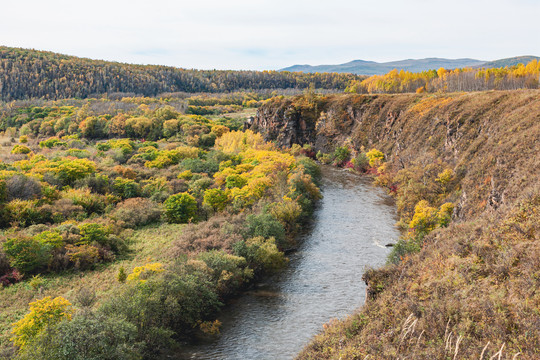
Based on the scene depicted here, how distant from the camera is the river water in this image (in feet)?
85.4

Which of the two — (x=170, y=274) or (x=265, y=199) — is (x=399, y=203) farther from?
(x=170, y=274)

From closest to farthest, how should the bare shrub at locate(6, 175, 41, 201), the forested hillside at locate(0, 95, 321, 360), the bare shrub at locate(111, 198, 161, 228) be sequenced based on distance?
the forested hillside at locate(0, 95, 321, 360)
the bare shrub at locate(6, 175, 41, 201)
the bare shrub at locate(111, 198, 161, 228)

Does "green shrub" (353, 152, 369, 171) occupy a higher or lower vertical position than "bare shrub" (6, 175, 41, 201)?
lower

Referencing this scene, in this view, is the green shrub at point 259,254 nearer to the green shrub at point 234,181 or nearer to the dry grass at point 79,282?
the dry grass at point 79,282

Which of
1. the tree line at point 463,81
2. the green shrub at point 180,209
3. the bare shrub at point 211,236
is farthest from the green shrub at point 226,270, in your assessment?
the tree line at point 463,81

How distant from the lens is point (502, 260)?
1947 cm

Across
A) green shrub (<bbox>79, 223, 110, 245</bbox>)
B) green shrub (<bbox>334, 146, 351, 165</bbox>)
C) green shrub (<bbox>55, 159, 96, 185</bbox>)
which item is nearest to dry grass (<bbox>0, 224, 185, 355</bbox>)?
green shrub (<bbox>79, 223, 110, 245</bbox>)

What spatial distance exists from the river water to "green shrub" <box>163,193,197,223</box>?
50.7ft

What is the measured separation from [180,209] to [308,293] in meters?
22.3

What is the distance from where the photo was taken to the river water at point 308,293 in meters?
26.0

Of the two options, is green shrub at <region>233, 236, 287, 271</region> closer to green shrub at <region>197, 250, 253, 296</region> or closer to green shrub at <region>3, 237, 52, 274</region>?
green shrub at <region>197, 250, 253, 296</region>

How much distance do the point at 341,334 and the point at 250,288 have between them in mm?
14590

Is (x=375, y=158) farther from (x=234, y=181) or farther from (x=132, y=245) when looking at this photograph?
(x=132, y=245)

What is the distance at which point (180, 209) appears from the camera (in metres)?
47.4
